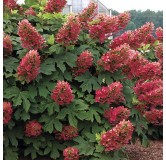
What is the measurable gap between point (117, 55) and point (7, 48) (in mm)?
945

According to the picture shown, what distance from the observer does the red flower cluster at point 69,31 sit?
11.4 ft

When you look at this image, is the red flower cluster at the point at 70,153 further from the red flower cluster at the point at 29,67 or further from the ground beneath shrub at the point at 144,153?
the ground beneath shrub at the point at 144,153

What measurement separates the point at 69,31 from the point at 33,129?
873 mm

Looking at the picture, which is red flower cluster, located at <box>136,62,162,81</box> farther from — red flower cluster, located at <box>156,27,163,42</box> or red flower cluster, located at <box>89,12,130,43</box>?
red flower cluster, located at <box>156,27,163,42</box>

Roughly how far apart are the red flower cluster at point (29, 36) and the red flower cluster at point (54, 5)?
1.76 feet

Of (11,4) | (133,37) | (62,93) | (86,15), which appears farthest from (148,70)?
(11,4)

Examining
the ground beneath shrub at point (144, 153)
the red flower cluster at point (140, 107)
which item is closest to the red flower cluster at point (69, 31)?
the red flower cluster at point (140, 107)

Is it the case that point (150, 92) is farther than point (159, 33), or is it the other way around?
point (159, 33)

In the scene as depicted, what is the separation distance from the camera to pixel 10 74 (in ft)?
11.5

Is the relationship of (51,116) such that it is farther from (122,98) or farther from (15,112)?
(122,98)

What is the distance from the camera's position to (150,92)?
3879 mm

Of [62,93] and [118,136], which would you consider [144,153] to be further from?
[62,93]

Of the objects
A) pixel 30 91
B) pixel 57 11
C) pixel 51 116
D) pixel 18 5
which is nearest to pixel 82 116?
pixel 51 116

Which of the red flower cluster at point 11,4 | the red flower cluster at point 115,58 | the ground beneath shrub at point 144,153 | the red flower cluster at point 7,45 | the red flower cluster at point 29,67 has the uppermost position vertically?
the red flower cluster at point 11,4
